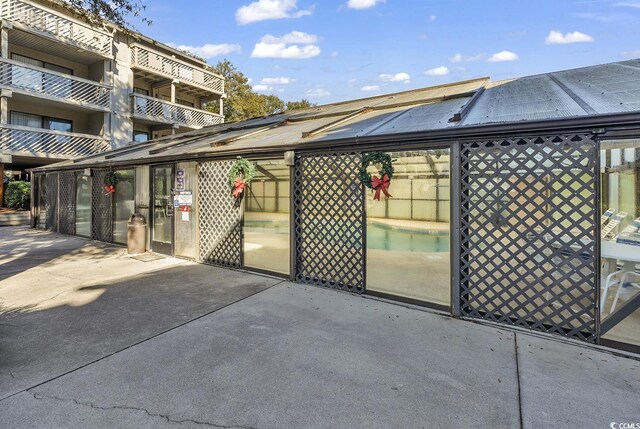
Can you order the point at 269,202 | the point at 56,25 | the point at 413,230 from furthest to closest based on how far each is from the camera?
the point at 269,202, the point at 413,230, the point at 56,25

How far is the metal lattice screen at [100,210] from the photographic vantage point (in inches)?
324

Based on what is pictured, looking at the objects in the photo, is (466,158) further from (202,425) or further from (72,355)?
(72,355)

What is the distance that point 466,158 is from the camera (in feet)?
12.1

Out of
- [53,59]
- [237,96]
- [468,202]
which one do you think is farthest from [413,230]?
[237,96]

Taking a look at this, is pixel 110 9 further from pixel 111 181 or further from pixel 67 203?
pixel 67 203

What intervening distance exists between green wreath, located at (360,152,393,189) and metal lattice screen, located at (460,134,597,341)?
91 cm

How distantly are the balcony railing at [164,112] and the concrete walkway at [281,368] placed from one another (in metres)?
12.9

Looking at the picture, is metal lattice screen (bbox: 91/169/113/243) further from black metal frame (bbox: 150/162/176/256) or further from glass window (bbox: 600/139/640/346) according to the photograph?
glass window (bbox: 600/139/640/346)

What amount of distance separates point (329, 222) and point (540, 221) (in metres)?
2.61

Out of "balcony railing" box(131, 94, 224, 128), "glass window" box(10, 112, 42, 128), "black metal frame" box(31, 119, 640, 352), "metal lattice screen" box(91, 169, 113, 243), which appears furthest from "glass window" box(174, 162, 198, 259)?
"balcony railing" box(131, 94, 224, 128)

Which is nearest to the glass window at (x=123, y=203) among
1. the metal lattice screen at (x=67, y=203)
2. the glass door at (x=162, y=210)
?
the glass door at (x=162, y=210)

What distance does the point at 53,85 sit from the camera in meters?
12.1

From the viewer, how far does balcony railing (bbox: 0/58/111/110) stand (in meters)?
11.0

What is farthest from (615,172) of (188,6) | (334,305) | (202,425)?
(188,6)
